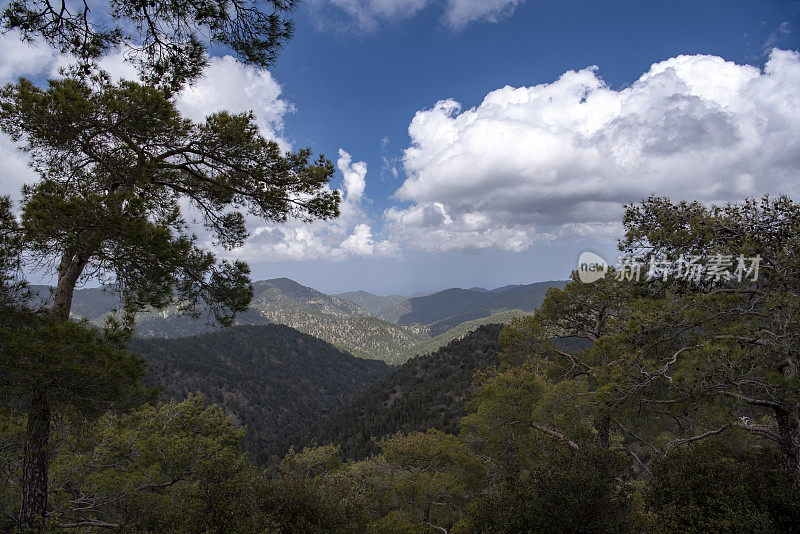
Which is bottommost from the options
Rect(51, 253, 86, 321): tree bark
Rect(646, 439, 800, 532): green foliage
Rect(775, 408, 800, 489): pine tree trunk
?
Rect(646, 439, 800, 532): green foliage

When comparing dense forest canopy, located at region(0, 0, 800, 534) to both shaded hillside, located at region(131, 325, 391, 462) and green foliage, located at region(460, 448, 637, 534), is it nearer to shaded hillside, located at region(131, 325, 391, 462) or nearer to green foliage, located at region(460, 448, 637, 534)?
green foliage, located at region(460, 448, 637, 534)

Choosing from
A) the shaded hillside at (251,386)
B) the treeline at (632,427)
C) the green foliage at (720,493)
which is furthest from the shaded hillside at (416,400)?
the green foliage at (720,493)

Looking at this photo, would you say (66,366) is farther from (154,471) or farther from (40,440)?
(154,471)

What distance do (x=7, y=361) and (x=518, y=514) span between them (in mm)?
10550

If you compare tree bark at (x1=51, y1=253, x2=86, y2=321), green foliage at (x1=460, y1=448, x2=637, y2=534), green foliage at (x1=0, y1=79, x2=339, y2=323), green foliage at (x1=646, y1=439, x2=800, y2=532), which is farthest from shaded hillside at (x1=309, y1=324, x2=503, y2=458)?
tree bark at (x1=51, y1=253, x2=86, y2=321)

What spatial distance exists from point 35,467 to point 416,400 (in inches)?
3832

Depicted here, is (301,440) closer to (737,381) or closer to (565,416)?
(565,416)

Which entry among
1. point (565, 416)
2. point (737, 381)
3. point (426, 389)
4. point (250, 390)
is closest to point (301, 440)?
point (426, 389)

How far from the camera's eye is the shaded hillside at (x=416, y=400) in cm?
8362

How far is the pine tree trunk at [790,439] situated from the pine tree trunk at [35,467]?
1451cm

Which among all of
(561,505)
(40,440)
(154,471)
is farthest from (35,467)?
(561,505)

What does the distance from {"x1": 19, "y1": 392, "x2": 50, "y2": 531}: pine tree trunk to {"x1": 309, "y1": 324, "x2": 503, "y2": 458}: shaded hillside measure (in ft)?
221

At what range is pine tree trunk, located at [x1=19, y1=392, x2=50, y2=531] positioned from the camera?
5699 millimetres

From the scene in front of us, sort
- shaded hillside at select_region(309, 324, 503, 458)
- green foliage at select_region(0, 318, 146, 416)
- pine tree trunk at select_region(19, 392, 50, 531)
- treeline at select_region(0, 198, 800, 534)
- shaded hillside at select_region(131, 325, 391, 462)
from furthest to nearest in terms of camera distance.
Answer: shaded hillside at select_region(131, 325, 391, 462) < shaded hillside at select_region(309, 324, 503, 458) < treeline at select_region(0, 198, 800, 534) < pine tree trunk at select_region(19, 392, 50, 531) < green foliage at select_region(0, 318, 146, 416)
